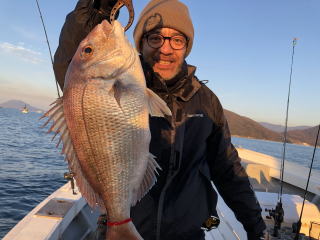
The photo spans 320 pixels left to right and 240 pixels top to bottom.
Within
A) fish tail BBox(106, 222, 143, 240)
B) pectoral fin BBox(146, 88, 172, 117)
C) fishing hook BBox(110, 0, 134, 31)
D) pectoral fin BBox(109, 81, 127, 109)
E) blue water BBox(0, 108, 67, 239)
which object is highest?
fishing hook BBox(110, 0, 134, 31)

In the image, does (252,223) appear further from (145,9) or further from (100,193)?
(145,9)

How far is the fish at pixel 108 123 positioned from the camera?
171 centimetres

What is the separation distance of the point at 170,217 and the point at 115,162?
776mm

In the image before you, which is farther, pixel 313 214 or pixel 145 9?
pixel 313 214

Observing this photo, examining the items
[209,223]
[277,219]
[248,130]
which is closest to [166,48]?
[209,223]

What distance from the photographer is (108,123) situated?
1.72 meters

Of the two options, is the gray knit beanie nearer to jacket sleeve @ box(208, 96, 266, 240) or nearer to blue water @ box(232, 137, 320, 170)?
jacket sleeve @ box(208, 96, 266, 240)

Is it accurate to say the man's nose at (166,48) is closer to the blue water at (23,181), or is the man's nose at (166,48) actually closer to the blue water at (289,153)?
the blue water at (23,181)

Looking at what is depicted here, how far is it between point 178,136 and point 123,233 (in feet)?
2.79

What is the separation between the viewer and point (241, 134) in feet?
370

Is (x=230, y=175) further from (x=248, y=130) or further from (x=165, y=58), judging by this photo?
(x=248, y=130)

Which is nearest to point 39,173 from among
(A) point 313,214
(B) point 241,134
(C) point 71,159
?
(A) point 313,214

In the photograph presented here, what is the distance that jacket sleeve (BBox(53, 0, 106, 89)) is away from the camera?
1.90 metres

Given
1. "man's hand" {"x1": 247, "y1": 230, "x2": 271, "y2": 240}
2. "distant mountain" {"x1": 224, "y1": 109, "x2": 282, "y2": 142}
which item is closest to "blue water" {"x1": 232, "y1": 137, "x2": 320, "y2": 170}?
"man's hand" {"x1": 247, "y1": 230, "x2": 271, "y2": 240}
